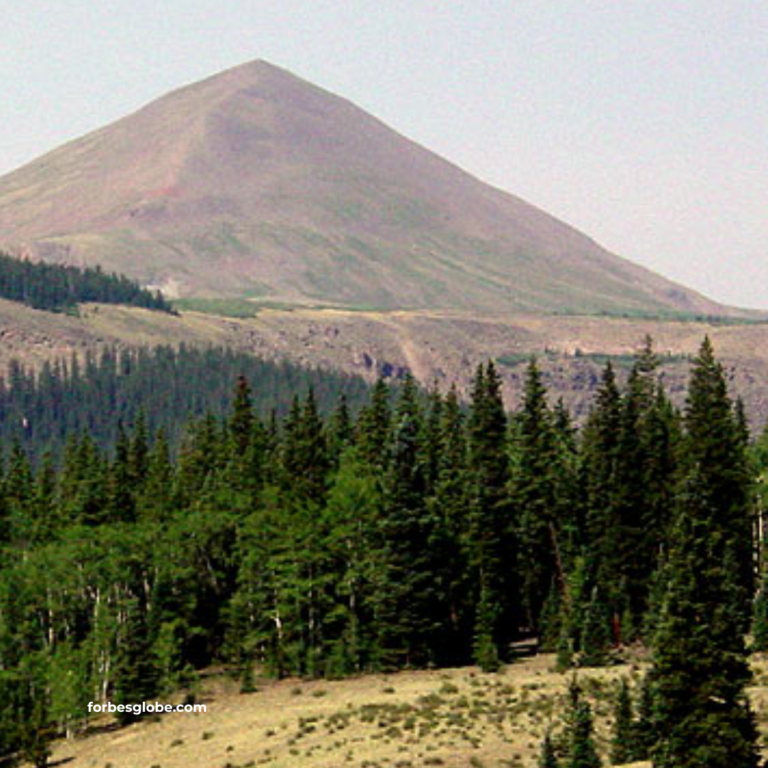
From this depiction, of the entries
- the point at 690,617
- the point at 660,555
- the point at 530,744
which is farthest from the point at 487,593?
the point at 690,617

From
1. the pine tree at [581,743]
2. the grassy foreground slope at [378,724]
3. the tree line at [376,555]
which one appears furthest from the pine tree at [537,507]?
the pine tree at [581,743]

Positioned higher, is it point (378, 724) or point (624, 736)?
point (624, 736)

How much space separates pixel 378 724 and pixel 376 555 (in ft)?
63.3

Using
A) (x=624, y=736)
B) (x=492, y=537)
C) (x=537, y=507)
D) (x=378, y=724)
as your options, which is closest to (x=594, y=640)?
(x=492, y=537)

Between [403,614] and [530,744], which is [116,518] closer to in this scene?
[403,614]

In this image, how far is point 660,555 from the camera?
276ft

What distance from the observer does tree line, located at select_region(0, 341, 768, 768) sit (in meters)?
77.8

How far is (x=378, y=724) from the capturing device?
5994 cm

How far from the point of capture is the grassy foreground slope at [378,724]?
55188mm

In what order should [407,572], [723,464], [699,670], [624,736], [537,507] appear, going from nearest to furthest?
[699,670] → [624,736] → [407,572] → [723,464] → [537,507]

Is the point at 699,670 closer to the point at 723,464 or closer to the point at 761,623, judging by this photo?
the point at 761,623

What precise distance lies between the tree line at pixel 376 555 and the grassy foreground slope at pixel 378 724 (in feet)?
9.72

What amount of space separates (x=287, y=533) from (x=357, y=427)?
Answer: 1149 inches

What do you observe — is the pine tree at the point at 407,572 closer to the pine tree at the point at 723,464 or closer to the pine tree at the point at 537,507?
the pine tree at the point at 537,507
